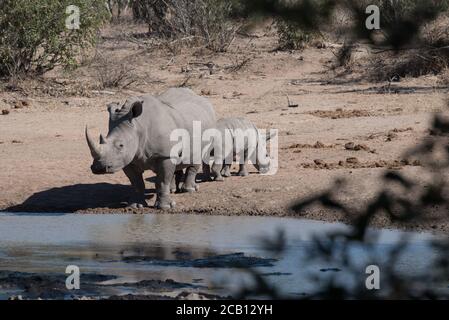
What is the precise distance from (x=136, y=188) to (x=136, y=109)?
2.61 feet

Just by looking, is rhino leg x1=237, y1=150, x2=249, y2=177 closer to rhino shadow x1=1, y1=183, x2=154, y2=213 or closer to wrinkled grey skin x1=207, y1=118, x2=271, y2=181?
wrinkled grey skin x1=207, y1=118, x2=271, y2=181

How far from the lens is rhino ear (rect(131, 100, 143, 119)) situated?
37.7 ft

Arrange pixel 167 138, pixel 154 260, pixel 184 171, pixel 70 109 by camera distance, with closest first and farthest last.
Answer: pixel 154 260 < pixel 167 138 < pixel 184 171 < pixel 70 109

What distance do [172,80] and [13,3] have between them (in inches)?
117

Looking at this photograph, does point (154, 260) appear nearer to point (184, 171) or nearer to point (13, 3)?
point (184, 171)

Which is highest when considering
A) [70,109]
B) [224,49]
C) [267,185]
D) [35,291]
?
[224,49]

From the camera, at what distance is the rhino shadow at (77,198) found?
39.0 ft

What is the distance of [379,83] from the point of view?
60.1 ft

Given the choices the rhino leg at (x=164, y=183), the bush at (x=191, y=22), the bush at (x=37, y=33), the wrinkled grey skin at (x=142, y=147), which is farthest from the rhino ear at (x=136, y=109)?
the bush at (x=191, y=22)

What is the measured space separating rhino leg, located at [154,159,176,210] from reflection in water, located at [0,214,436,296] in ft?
0.61

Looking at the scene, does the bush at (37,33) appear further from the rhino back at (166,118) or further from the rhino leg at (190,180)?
the rhino leg at (190,180)

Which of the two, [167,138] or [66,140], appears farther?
[66,140]

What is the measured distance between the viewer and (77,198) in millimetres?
12086
